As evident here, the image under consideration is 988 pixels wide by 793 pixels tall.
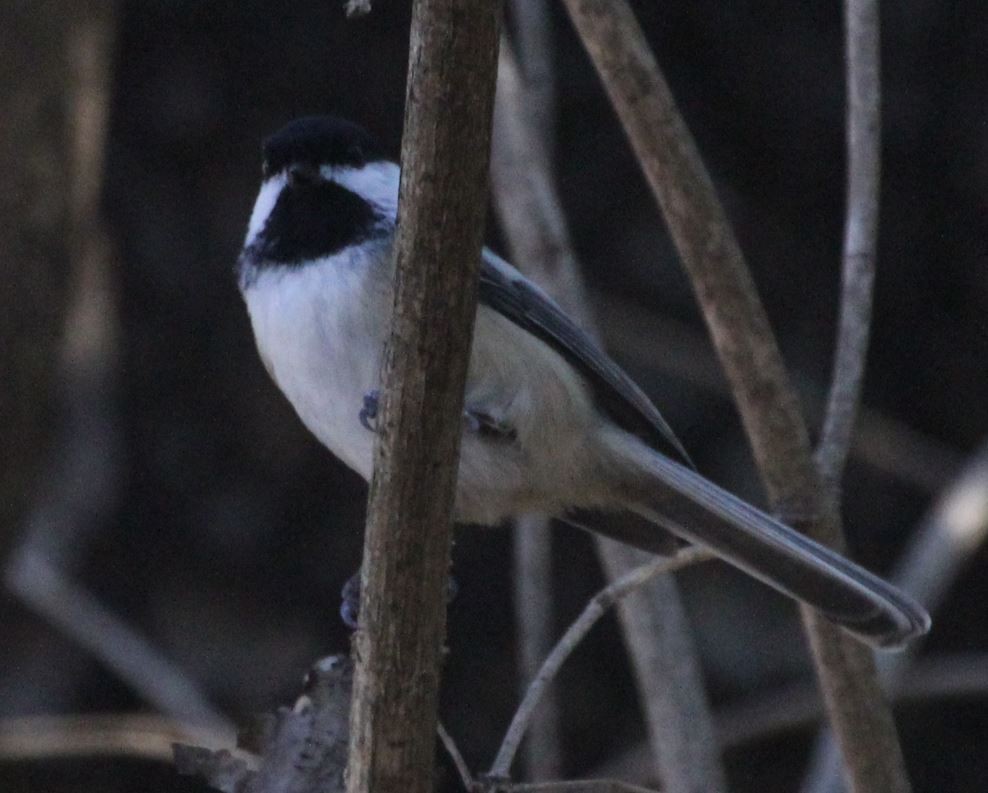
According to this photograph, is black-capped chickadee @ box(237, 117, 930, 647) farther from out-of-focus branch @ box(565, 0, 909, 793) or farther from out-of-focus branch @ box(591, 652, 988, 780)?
out-of-focus branch @ box(591, 652, 988, 780)

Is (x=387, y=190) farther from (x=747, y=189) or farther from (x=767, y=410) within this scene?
(x=747, y=189)

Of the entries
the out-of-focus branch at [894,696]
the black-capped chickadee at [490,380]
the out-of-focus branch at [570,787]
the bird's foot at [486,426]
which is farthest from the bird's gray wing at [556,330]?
the out-of-focus branch at [894,696]

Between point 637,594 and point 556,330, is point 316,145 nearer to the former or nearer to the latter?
point 556,330

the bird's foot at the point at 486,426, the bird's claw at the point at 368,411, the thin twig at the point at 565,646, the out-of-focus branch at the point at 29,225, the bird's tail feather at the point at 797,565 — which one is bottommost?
the thin twig at the point at 565,646

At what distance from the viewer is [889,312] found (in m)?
3.43

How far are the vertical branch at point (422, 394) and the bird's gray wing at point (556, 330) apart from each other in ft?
2.67

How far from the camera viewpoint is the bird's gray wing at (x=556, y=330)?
2191mm

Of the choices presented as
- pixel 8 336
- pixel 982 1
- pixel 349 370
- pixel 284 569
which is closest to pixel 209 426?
pixel 284 569

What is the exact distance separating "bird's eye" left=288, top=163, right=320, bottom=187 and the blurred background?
1.25m

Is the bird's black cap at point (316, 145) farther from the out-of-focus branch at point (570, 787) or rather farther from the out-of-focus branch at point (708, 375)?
the out-of-focus branch at point (708, 375)

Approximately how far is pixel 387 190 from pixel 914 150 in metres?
1.60

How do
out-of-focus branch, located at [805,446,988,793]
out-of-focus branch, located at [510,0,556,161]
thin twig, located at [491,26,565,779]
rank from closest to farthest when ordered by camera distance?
1. thin twig, located at [491,26,565,779]
2. out-of-focus branch, located at [510,0,556,161]
3. out-of-focus branch, located at [805,446,988,793]

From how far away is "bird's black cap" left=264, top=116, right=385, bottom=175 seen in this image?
2188 mm

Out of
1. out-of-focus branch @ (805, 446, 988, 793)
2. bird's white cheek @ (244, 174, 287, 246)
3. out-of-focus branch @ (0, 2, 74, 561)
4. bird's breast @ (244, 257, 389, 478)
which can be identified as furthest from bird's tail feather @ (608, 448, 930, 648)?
out-of-focus branch @ (0, 2, 74, 561)
